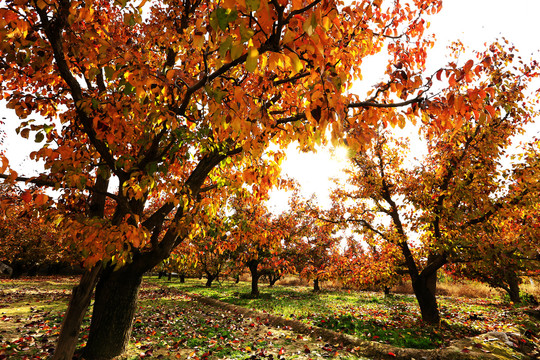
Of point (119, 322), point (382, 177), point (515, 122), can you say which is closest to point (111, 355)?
point (119, 322)

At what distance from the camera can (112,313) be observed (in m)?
5.33

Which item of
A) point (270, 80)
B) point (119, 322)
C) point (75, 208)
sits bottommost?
point (119, 322)

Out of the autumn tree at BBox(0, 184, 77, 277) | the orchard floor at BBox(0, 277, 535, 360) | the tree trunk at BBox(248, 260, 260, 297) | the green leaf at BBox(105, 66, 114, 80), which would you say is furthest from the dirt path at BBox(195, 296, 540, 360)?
the autumn tree at BBox(0, 184, 77, 277)

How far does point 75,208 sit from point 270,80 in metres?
4.33

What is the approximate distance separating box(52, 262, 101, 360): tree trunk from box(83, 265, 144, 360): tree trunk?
103cm

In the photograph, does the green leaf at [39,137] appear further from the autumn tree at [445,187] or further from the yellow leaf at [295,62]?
the autumn tree at [445,187]

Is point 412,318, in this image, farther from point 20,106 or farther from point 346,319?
point 20,106

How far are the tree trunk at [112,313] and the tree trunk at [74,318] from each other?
1.03 meters

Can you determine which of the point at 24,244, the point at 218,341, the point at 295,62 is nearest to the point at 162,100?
the point at 295,62

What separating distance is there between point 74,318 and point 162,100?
157 inches

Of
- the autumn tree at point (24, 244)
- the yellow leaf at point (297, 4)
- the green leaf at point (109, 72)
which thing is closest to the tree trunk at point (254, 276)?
the green leaf at point (109, 72)

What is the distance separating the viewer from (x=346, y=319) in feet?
34.0

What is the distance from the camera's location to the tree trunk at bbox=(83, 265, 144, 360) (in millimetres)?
5199

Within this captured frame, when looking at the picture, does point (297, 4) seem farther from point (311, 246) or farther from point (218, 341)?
point (311, 246)
